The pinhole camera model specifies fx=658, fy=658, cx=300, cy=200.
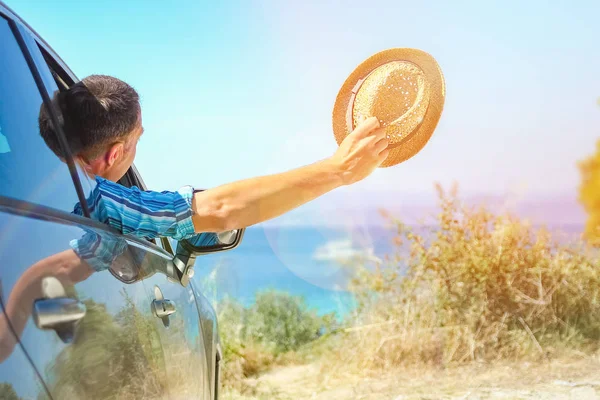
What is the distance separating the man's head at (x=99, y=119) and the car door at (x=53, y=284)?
8cm

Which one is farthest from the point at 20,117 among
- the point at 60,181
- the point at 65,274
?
the point at 65,274

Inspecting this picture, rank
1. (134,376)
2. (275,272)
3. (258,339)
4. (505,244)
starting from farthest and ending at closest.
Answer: (275,272) → (258,339) → (505,244) → (134,376)

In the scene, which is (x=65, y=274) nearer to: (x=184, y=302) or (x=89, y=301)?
(x=89, y=301)

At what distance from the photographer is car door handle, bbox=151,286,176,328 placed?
5.26ft

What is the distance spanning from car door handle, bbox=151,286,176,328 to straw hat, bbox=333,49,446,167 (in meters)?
0.77

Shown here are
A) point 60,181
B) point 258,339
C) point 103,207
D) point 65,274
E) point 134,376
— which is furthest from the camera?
point 258,339

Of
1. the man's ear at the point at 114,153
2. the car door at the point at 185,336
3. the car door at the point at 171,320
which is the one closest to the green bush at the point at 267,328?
the car door at the point at 185,336

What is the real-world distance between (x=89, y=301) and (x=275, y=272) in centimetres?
1250

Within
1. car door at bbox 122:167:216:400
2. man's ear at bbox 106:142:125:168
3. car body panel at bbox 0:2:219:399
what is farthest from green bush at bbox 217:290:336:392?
man's ear at bbox 106:142:125:168

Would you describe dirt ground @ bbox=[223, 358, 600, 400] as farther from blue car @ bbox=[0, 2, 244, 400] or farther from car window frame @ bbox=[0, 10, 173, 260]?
car window frame @ bbox=[0, 10, 173, 260]

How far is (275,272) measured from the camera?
13.6 meters

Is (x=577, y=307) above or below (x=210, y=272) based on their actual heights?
below

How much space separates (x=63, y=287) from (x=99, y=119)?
707 mm

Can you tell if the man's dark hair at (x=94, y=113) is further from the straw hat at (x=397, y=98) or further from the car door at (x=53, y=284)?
the straw hat at (x=397, y=98)
